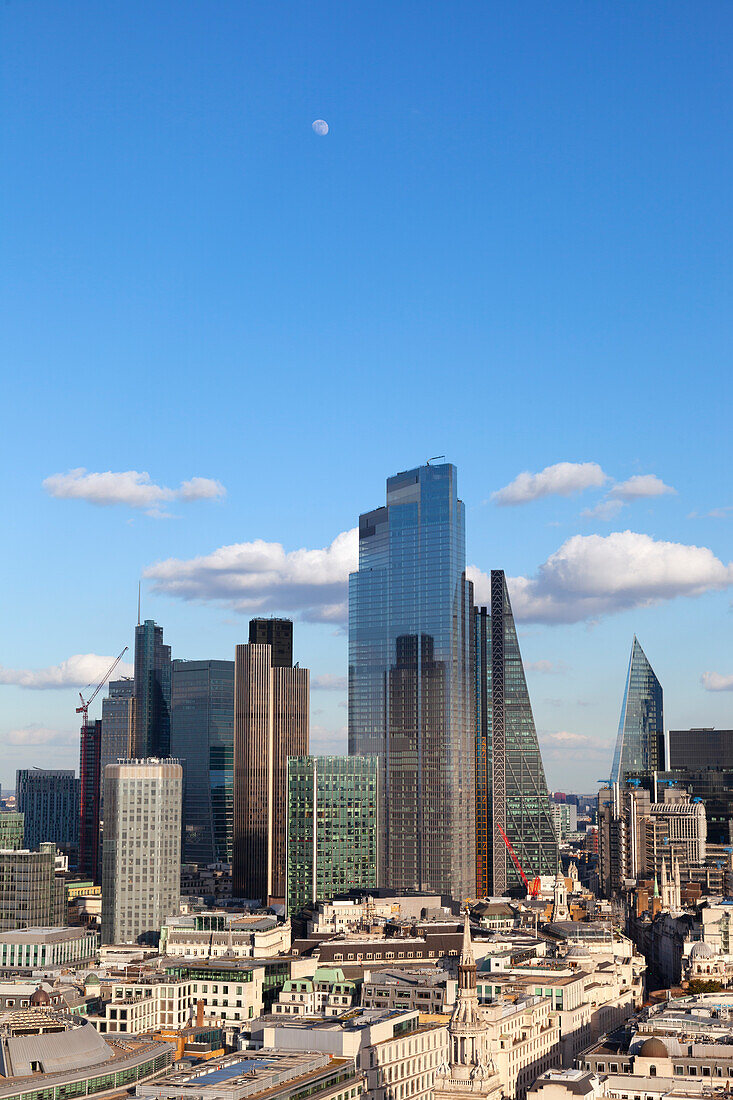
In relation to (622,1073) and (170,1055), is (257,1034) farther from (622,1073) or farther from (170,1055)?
(622,1073)

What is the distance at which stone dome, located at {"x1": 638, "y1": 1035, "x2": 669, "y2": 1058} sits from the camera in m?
139

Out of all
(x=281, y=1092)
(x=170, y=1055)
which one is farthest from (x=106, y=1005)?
(x=281, y=1092)

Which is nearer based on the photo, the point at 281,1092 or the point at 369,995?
the point at 281,1092

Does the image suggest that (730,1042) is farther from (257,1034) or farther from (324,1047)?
(257,1034)

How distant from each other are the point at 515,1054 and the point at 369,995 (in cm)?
3026

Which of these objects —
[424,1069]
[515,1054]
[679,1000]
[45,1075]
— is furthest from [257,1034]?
[679,1000]

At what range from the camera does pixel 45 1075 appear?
123 m

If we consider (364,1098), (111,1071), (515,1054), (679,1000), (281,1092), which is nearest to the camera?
(281,1092)

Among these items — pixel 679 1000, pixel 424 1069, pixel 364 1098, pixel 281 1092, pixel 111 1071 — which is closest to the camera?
pixel 281 1092

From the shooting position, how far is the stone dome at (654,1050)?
139 metres

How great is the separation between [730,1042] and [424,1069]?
108ft

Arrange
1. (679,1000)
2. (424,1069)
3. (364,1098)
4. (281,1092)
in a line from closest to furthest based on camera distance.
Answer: (281,1092)
(364,1098)
(424,1069)
(679,1000)

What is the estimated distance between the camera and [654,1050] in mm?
139500

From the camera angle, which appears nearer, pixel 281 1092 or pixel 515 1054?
pixel 281 1092
